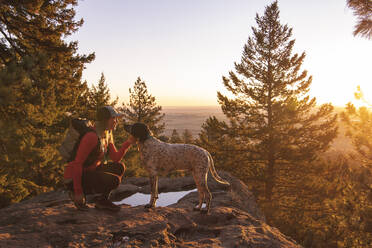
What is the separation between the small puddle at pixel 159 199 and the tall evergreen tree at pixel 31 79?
12.0ft

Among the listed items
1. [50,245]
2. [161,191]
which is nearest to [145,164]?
[50,245]

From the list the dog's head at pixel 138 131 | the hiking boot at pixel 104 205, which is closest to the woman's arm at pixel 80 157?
the hiking boot at pixel 104 205

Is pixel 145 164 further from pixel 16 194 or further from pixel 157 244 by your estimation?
pixel 16 194

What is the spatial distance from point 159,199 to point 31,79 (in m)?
5.21

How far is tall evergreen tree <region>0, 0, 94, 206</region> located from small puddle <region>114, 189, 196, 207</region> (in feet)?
12.0

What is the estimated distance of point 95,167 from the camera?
11.6 ft

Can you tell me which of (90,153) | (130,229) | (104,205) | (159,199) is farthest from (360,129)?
(90,153)

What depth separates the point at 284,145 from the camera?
39.5 feet

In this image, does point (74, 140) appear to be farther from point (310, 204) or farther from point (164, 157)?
point (310, 204)

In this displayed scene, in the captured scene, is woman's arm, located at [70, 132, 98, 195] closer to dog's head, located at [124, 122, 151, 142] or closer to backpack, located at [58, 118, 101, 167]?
backpack, located at [58, 118, 101, 167]

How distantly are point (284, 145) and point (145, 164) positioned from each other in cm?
1041

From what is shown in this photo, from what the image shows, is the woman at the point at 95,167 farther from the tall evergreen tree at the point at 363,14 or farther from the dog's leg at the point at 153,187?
the tall evergreen tree at the point at 363,14

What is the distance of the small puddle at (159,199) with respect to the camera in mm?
5312

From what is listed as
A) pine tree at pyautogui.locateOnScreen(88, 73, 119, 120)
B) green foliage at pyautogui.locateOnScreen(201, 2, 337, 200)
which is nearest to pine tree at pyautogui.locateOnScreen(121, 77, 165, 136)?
pine tree at pyautogui.locateOnScreen(88, 73, 119, 120)
